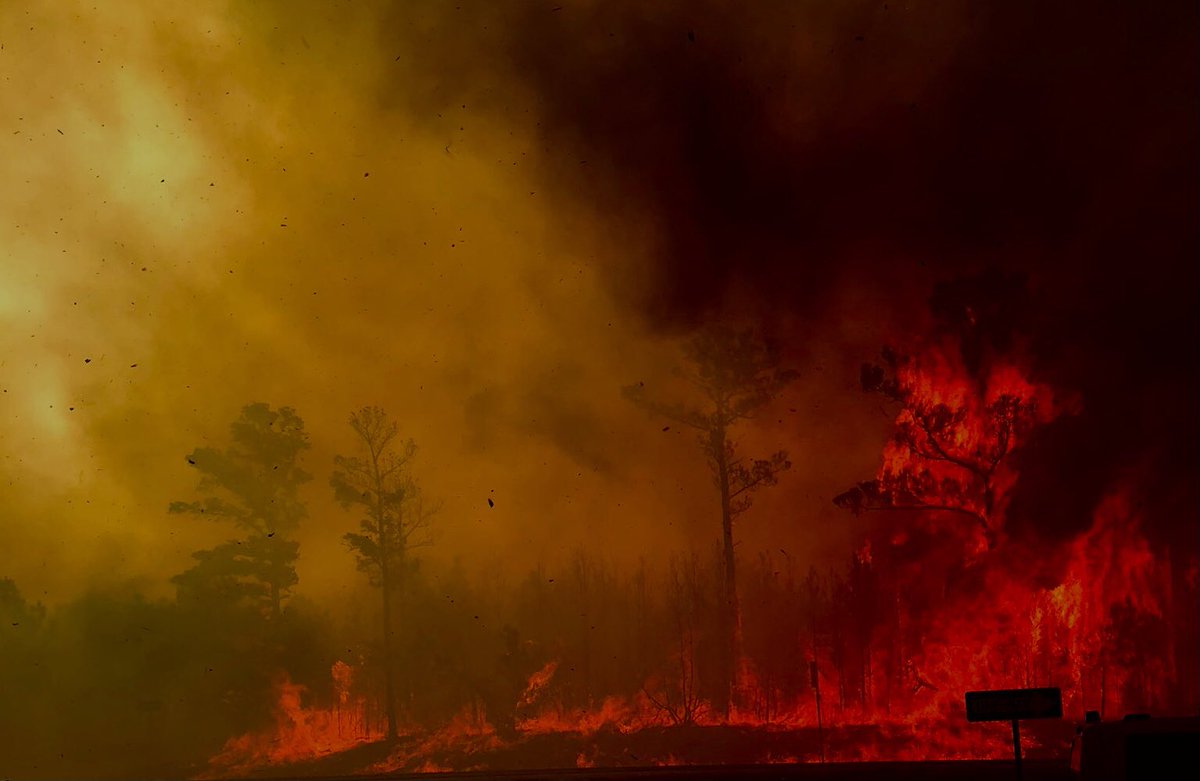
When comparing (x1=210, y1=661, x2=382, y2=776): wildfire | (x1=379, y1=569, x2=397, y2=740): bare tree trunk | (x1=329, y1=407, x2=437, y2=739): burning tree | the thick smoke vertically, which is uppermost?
the thick smoke

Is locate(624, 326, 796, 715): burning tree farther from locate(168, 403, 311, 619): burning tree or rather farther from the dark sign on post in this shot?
the dark sign on post

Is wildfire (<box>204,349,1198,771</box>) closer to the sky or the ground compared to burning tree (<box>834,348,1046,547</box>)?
closer to the ground

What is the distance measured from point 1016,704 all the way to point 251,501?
14.7m

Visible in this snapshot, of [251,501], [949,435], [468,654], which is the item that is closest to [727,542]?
[949,435]

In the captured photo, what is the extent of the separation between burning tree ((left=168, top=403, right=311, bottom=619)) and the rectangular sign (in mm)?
13991

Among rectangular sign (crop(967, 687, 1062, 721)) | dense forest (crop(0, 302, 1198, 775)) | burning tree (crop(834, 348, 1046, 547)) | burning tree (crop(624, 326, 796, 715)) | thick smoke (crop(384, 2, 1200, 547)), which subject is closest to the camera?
rectangular sign (crop(967, 687, 1062, 721))

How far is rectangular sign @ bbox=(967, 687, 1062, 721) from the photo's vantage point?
773cm

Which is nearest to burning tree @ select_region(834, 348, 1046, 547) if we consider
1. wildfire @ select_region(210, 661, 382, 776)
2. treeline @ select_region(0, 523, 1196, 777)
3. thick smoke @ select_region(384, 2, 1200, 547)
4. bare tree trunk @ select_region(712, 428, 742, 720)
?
thick smoke @ select_region(384, 2, 1200, 547)

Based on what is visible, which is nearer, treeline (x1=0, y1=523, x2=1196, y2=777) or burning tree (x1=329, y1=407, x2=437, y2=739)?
treeline (x1=0, y1=523, x2=1196, y2=777)

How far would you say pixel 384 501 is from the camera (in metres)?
18.9

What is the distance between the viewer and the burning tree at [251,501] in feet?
62.7

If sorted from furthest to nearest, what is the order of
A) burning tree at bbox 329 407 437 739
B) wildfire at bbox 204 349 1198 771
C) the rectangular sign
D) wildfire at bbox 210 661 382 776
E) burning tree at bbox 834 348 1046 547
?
burning tree at bbox 329 407 437 739 → wildfire at bbox 210 661 382 776 → burning tree at bbox 834 348 1046 547 → wildfire at bbox 204 349 1198 771 → the rectangular sign

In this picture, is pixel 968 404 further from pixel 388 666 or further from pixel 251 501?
pixel 251 501

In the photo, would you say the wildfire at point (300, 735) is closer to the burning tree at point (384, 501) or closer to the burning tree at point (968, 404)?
the burning tree at point (384, 501)
